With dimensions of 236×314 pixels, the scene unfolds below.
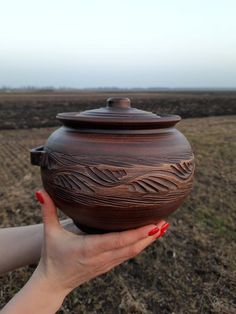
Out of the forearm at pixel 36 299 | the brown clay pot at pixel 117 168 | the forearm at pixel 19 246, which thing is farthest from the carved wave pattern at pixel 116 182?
the forearm at pixel 19 246

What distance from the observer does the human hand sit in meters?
1.47

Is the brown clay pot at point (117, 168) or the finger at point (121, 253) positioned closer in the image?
the brown clay pot at point (117, 168)

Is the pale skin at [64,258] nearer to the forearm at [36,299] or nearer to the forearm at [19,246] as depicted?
the forearm at [36,299]

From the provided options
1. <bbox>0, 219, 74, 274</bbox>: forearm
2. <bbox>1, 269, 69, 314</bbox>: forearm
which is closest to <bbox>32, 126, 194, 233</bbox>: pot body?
<bbox>1, 269, 69, 314</bbox>: forearm

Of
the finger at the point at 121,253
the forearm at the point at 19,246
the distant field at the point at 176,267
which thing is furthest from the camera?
the distant field at the point at 176,267

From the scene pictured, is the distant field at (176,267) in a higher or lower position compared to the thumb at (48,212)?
lower

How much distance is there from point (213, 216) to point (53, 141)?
3636 millimetres

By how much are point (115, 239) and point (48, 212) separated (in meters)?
0.31

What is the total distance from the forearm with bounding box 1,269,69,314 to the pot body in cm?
30

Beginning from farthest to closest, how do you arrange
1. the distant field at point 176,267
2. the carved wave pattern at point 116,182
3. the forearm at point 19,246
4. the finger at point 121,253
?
the distant field at point 176,267, the forearm at point 19,246, the finger at point 121,253, the carved wave pattern at point 116,182

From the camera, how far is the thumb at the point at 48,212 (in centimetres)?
154

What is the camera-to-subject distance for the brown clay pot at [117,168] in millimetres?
1402

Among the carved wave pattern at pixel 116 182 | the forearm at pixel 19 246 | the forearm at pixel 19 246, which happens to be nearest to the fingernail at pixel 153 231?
the carved wave pattern at pixel 116 182

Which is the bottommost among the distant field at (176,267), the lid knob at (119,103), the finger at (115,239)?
the distant field at (176,267)
